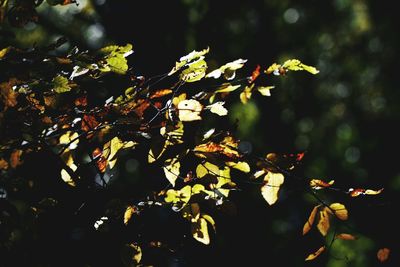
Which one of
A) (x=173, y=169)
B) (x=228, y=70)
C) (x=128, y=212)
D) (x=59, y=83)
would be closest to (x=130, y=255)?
(x=128, y=212)

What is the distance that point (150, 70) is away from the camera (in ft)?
10.2

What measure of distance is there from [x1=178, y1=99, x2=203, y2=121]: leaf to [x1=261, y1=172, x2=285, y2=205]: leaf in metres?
0.34

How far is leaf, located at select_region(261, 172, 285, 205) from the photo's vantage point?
1.61 m

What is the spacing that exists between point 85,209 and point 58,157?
26 centimetres

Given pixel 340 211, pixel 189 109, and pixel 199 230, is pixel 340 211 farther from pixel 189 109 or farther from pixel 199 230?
pixel 189 109

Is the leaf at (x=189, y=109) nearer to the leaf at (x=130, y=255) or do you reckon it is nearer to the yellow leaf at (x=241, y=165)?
the yellow leaf at (x=241, y=165)

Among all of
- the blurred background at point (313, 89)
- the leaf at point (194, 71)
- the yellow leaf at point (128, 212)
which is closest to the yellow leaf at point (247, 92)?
the leaf at point (194, 71)

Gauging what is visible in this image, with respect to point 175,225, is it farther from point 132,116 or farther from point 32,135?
point 32,135

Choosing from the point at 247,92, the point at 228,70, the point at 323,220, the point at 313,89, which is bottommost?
the point at 313,89

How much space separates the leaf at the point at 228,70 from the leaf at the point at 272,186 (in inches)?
13.5

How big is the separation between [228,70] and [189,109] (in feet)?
1.01

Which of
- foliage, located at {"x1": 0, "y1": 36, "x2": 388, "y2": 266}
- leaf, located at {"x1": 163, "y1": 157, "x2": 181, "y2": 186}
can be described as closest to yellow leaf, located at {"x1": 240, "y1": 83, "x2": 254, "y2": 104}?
foliage, located at {"x1": 0, "y1": 36, "x2": 388, "y2": 266}

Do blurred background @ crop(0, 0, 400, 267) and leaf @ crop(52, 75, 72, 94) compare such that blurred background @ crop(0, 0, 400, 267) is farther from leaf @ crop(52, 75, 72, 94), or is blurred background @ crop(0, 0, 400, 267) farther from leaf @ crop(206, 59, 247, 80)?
leaf @ crop(52, 75, 72, 94)

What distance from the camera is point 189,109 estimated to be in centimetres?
148
